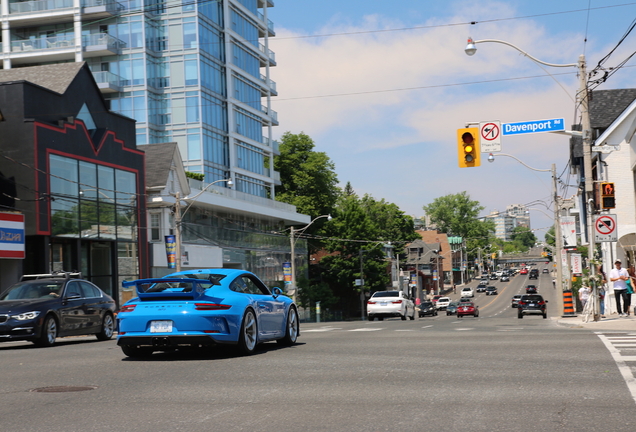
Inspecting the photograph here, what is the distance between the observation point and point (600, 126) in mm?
45438

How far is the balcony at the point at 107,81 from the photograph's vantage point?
57750 millimetres

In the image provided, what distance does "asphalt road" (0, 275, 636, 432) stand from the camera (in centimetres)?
646

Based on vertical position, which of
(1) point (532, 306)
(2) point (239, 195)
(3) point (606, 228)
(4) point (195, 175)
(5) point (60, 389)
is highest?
(4) point (195, 175)

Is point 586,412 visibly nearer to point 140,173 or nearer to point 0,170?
point 0,170

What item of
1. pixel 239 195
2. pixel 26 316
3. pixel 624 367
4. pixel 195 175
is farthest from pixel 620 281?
pixel 239 195

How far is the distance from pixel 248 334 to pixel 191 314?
1.21 m

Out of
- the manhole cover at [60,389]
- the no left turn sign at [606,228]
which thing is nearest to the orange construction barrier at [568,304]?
the no left turn sign at [606,228]

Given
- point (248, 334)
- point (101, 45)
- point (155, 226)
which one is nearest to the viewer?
point (248, 334)

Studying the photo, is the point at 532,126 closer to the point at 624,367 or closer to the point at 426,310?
the point at 624,367

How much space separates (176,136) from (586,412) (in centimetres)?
5482

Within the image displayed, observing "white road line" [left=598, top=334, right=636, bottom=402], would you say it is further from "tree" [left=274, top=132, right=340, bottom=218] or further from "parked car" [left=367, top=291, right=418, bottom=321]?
"tree" [left=274, top=132, right=340, bottom=218]

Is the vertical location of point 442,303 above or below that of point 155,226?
below

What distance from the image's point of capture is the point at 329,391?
8.22 meters

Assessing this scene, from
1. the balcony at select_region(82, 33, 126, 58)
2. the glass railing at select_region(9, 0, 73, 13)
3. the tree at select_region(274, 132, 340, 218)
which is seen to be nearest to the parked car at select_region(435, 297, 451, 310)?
the tree at select_region(274, 132, 340, 218)
